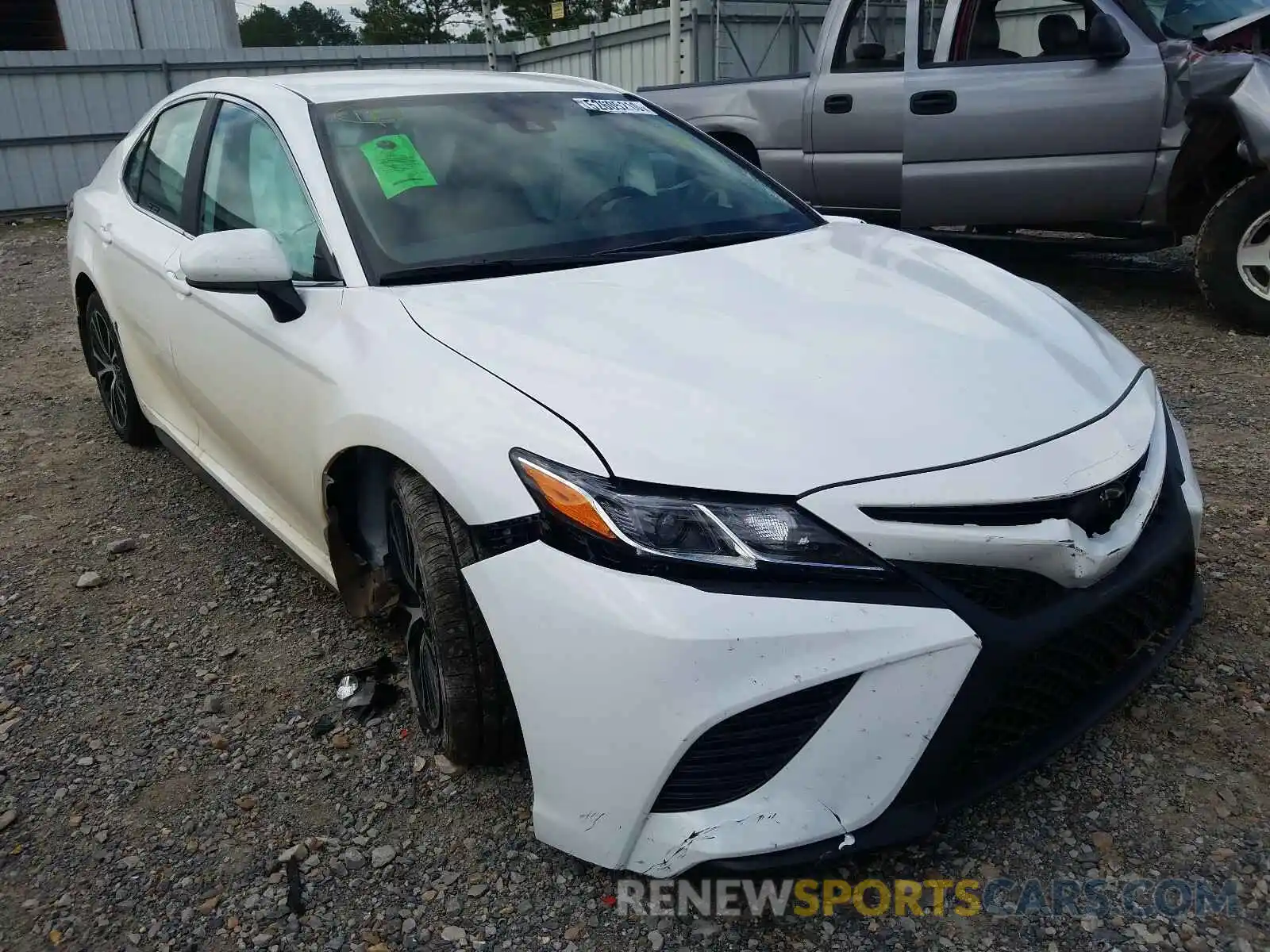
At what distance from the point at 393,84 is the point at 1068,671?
2.44 meters

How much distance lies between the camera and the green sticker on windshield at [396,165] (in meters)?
2.65

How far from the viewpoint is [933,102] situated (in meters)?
5.97

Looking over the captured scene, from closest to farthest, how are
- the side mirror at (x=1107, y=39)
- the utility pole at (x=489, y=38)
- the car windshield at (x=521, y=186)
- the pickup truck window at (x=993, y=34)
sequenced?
the car windshield at (x=521, y=186) < the side mirror at (x=1107, y=39) < the pickup truck window at (x=993, y=34) < the utility pole at (x=489, y=38)

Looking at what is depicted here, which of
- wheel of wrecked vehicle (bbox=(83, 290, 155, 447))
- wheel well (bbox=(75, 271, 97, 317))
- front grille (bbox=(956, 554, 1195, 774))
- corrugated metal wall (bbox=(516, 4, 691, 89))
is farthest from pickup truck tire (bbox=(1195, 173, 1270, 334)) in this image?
corrugated metal wall (bbox=(516, 4, 691, 89))

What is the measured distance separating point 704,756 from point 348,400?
1.12 metres

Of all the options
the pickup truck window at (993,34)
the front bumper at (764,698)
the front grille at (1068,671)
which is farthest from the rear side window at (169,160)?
the pickup truck window at (993,34)

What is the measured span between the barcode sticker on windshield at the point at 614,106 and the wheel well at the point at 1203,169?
10.7 feet

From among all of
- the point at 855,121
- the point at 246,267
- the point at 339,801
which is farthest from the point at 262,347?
the point at 855,121

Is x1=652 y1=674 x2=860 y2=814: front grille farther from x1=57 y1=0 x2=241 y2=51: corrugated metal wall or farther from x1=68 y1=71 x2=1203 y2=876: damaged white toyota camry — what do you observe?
x1=57 y1=0 x2=241 y2=51: corrugated metal wall

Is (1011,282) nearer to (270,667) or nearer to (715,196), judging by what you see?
(715,196)

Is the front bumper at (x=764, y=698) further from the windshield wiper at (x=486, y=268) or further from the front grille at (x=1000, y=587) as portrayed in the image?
the windshield wiper at (x=486, y=268)

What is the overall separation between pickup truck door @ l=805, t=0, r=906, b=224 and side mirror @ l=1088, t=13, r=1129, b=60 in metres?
1.11

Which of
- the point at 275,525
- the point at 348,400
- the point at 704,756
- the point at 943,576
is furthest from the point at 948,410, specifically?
the point at 275,525

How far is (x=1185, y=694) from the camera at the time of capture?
7.96 ft
